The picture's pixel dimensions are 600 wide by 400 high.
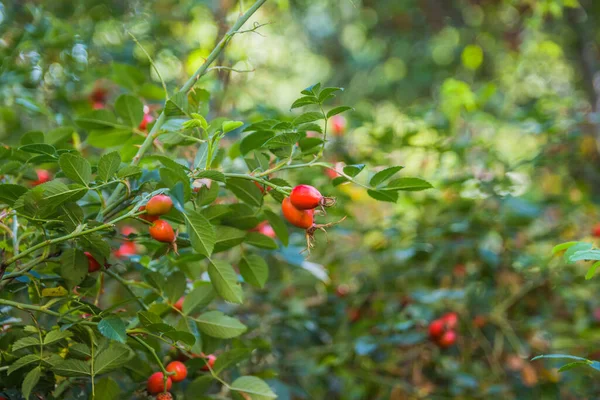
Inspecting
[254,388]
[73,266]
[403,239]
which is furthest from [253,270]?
[403,239]

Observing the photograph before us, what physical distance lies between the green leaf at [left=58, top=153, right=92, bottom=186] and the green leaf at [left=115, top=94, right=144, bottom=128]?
268mm

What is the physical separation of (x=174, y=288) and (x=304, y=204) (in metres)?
0.31

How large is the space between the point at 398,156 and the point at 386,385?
734 millimetres

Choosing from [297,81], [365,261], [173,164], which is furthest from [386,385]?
[297,81]

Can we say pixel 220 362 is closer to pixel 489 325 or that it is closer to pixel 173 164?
pixel 173 164

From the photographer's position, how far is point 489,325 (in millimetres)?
1835

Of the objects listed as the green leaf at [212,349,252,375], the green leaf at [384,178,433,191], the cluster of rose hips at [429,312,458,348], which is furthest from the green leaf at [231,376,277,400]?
the cluster of rose hips at [429,312,458,348]

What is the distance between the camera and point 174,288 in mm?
923

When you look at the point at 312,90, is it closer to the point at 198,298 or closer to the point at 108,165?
the point at 108,165

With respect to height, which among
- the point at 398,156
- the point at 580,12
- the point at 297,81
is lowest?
the point at 297,81

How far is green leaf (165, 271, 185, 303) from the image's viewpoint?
922 mm

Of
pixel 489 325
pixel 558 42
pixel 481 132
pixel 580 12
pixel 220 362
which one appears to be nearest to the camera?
pixel 220 362

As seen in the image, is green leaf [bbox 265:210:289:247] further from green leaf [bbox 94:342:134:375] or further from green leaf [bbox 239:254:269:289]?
green leaf [bbox 94:342:134:375]

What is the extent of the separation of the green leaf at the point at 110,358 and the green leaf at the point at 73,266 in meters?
0.10
